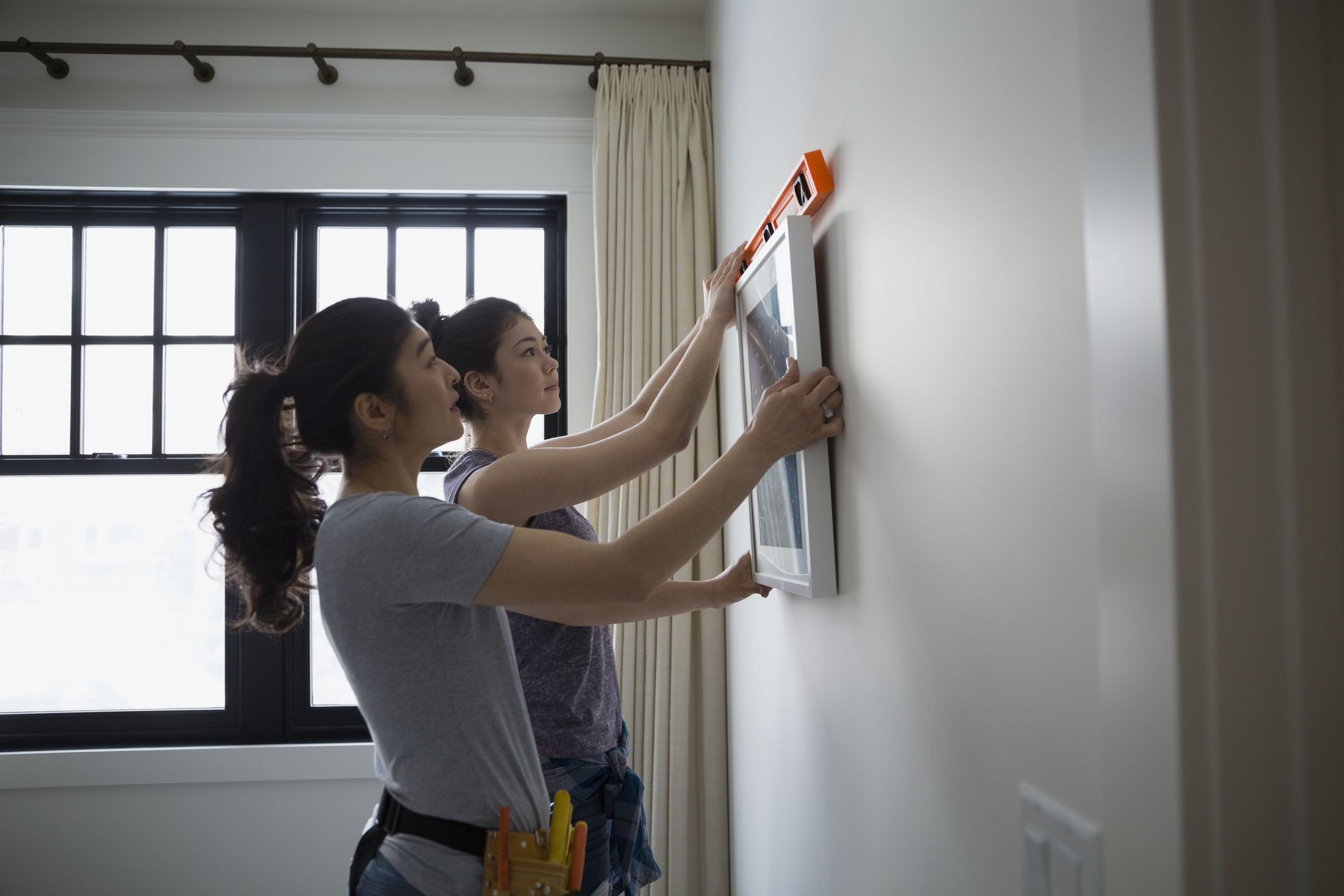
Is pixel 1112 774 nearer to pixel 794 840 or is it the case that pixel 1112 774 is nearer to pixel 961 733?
pixel 961 733

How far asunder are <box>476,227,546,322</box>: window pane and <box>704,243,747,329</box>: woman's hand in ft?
4.93

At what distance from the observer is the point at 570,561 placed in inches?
42.0

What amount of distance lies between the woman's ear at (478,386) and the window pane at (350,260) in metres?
1.51

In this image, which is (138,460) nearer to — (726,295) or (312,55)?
(312,55)

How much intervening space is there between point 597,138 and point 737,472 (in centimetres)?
198

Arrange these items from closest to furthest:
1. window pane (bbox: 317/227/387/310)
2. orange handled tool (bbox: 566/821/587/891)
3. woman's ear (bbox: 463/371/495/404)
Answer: orange handled tool (bbox: 566/821/587/891) < woman's ear (bbox: 463/371/495/404) < window pane (bbox: 317/227/387/310)

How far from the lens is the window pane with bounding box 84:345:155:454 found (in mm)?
2910

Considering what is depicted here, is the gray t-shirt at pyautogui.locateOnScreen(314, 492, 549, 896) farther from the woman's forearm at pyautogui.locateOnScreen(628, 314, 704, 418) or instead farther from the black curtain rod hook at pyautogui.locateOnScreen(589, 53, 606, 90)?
the black curtain rod hook at pyautogui.locateOnScreen(589, 53, 606, 90)

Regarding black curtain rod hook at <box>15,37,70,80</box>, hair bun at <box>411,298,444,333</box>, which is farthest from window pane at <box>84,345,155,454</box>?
hair bun at <box>411,298,444,333</box>

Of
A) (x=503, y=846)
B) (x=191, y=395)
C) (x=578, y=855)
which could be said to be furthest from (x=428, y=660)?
(x=191, y=395)

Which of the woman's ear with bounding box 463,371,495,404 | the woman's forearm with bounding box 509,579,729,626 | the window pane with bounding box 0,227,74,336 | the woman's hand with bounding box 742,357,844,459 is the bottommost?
the woman's forearm with bounding box 509,579,729,626

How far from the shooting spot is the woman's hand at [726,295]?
160cm

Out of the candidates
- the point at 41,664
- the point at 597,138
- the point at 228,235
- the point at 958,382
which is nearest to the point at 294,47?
the point at 228,235

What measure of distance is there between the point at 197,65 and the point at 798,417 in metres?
2.56
